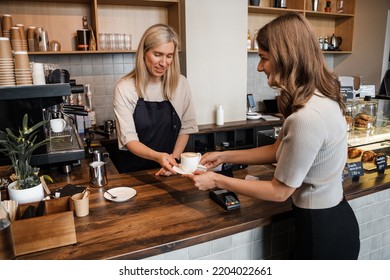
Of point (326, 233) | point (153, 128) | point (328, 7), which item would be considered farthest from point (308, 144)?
point (328, 7)

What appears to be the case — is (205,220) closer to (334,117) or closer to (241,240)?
(241,240)

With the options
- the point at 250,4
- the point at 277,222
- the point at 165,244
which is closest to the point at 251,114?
the point at 250,4

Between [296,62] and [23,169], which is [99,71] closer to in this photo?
[23,169]

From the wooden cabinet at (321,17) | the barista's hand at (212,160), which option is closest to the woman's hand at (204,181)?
the barista's hand at (212,160)

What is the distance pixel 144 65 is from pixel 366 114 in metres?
1.56


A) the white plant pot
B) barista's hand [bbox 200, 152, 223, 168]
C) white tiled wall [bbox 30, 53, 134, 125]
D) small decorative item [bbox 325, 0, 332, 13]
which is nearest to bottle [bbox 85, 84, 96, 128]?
white tiled wall [bbox 30, 53, 134, 125]

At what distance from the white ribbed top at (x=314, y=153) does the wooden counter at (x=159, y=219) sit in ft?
0.71

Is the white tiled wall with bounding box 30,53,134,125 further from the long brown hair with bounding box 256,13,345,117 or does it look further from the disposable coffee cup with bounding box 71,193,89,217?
the long brown hair with bounding box 256,13,345,117

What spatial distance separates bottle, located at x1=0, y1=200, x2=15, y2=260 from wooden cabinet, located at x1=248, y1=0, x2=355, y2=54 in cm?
392

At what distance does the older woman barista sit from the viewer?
2033 mm

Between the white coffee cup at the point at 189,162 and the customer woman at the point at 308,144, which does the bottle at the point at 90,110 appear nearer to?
the white coffee cup at the point at 189,162

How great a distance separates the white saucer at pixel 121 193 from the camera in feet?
5.06

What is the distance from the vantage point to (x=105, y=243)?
A: 120cm
